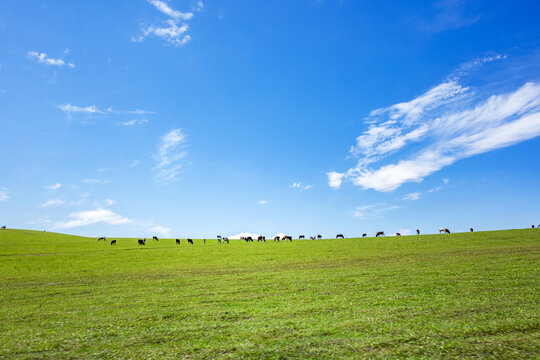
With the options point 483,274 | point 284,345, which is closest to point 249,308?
point 284,345

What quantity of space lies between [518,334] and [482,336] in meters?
1.09

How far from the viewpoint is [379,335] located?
8773 mm

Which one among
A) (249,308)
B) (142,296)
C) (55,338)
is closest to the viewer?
(55,338)

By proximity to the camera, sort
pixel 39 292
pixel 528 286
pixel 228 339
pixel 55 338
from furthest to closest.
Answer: pixel 39 292 → pixel 528 286 → pixel 55 338 → pixel 228 339

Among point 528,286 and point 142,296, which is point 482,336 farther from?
point 142,296

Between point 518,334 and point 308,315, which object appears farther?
point 308,315

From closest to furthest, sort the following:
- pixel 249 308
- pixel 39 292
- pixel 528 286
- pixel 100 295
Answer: pixel 249 308
pixel 528 286
pixel 100 295
pixel 39 292

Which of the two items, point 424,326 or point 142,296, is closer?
point 424,326

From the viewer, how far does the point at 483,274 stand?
17.9 m

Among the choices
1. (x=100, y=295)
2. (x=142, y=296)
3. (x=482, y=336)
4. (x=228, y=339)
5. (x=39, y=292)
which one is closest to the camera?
(x=482, y=336)

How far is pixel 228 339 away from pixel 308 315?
11.5 feet

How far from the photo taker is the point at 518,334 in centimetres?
841

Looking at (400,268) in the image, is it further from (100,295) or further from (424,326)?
(100,295)

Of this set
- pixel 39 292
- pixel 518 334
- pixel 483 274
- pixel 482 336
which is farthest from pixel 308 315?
pixel 39 292
